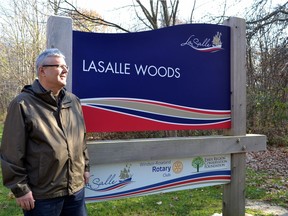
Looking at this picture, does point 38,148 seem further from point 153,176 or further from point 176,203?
point 176,203

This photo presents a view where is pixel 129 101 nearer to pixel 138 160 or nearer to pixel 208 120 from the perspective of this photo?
pixel 138 160

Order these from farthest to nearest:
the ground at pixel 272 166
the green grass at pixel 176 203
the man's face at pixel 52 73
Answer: the ground at pixel 272 166 → the green grass at pixel 176 203 → the man's face at pixel 52 73

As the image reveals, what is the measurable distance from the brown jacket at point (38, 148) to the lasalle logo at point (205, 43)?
178cm

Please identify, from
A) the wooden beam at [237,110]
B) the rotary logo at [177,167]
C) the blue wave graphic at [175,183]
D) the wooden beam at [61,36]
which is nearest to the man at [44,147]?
the wooden beam at [61,36]

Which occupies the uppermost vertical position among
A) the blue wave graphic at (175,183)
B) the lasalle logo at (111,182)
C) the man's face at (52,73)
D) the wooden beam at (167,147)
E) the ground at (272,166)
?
the man's face at (52,73)

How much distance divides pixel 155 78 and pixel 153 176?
1008 mm

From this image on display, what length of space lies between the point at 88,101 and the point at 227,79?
1.71 meters

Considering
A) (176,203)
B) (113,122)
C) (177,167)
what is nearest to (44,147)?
(113,122)

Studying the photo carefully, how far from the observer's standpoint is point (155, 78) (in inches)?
134

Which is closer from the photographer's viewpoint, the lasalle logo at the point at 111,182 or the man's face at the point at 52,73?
the man's face at the point at 52,73

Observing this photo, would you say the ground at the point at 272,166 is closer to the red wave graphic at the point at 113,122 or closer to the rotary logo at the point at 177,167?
the rotary logo at the point at 177,167

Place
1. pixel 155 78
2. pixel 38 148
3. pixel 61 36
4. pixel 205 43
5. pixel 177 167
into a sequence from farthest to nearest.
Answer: pixel 205 43 < pixel 177 167 < pixel 155 78 < pixel 61 36 < pixel 38 148

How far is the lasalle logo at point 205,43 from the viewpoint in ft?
11.8

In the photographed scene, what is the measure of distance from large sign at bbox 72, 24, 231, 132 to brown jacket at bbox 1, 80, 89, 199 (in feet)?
2.36
